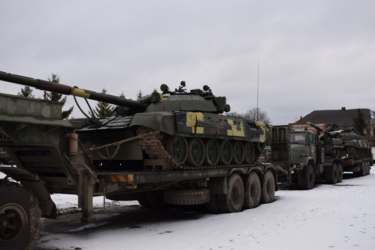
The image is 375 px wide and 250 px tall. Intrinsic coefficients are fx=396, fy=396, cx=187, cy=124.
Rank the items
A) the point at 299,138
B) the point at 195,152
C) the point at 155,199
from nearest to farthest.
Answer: the point at 195,152
the point at 155,199
the point at 299,138

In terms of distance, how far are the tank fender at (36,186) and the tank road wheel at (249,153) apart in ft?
22.8

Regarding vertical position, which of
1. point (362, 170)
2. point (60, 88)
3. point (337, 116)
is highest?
point (337, 116)

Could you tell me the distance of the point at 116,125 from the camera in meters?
8.87

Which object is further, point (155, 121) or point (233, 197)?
point (233, 197)

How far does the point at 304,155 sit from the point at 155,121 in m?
10.2

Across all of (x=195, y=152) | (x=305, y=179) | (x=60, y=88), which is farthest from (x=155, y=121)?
(x=305, y=179)

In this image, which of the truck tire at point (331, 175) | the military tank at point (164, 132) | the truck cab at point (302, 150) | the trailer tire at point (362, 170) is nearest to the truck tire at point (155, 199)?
the military tank at point (164, 132)

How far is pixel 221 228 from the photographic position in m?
8.42

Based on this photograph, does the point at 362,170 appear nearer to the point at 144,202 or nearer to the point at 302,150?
the point at 302,150

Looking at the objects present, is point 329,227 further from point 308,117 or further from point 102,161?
point 308,117

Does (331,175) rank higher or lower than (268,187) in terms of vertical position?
higher

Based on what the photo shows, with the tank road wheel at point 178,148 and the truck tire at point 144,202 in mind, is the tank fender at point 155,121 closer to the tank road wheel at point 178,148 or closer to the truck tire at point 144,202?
the tank road wheel at point 178,148

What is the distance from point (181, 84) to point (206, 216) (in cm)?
386

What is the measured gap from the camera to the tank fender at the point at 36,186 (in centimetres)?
596
